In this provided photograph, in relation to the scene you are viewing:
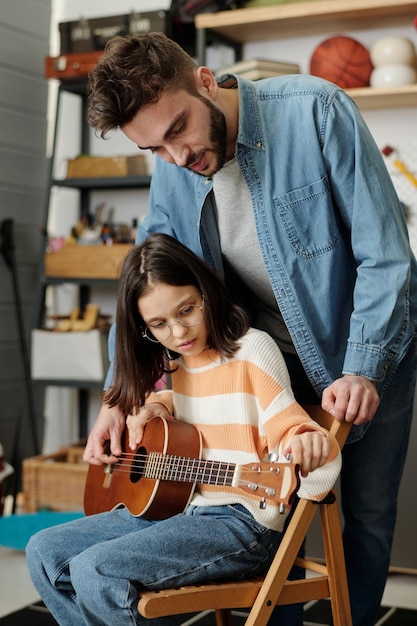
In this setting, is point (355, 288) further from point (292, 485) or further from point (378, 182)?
point (292, 485)

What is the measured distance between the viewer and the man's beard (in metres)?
1.59

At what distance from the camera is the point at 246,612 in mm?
2494

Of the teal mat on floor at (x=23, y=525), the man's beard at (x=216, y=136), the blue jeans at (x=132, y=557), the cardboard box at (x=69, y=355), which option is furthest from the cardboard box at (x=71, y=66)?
the blue jeans at (x=132, y=557)

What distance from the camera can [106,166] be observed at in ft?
11.6

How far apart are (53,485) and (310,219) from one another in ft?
6.40

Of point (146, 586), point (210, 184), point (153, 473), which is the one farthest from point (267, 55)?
point (146, 586)

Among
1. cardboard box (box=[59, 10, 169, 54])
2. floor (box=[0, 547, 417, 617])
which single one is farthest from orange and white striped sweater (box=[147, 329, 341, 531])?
cardboard box (box=[59, 10, 169, 54])

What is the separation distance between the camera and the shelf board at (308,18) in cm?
316

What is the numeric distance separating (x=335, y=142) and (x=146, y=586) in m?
0.84

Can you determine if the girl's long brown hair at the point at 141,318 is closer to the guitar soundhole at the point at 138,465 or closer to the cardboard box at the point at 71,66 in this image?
the guitar soundhole at the point at 138,465

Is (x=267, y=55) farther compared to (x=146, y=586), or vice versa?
(x=267, y=55)

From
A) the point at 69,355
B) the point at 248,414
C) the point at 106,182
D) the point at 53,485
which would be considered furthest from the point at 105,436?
the point at 106,182

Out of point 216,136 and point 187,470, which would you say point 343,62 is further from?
point 187,470

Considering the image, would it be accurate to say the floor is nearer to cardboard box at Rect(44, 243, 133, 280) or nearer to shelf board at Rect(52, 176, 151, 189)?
cardboard box at Rect(44, 243, 133, 280)
